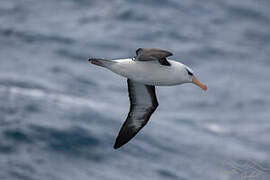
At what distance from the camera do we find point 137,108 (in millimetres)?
13492

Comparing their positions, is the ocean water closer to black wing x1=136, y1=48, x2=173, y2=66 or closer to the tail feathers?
the tail feathers

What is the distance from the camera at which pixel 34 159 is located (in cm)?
2642

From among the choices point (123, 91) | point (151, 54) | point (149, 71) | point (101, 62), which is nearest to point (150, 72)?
point (149, 71)

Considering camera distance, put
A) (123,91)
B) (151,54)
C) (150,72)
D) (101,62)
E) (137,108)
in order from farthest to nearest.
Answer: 1. (123,91)
2. (137,108)
3. (150,72)
4. (101,62)
5. (151,54)

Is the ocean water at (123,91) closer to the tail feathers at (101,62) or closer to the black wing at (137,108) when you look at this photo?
Result: the black wing at (137,108)

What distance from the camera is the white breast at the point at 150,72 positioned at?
456 inches

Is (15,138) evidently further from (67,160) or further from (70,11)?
(70,11)

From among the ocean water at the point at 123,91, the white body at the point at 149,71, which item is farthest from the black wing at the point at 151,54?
the ocean water at the point at 123,91

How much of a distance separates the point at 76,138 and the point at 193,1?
895 inches

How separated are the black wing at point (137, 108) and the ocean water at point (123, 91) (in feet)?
27.2

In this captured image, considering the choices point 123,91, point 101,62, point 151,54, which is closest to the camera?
point 151,54

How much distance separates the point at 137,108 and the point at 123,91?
2265 centimetres

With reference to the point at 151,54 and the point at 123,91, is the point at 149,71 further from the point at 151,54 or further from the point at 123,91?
the point at 123,91

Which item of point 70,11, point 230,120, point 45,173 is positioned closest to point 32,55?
point 70,11
